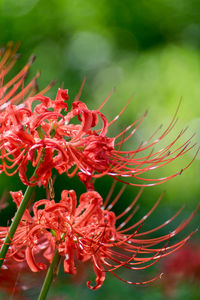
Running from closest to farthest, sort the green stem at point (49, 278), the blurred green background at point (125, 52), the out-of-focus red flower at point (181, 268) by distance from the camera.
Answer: the green stem at point (49, 278) < the out-of-focus red flower at point (181, 268) < the blurred green background at point (125, 52)

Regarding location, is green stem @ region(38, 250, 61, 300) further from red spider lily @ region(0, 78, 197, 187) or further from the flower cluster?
red spider lily @ region(0, 78, 197, 187)

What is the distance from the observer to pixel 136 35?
8.62 m

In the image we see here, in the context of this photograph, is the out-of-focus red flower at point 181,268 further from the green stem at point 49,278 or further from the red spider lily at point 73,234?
the green stem at point 49,278

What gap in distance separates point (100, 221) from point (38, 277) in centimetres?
62

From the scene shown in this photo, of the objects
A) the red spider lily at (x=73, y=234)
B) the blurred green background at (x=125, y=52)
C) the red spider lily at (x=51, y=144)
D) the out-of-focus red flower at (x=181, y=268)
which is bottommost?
the out-of-focus red flower at (x=181, y=268)

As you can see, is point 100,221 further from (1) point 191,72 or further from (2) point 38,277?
(1) point 191,72

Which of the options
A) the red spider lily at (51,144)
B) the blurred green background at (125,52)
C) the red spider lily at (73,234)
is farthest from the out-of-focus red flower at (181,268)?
the blurred green background at (125,52)

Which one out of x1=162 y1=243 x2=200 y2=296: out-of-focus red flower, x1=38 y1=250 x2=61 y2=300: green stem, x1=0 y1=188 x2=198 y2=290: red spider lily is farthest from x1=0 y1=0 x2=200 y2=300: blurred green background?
x1=38 y1=250 x2=61 y2=300: green stem

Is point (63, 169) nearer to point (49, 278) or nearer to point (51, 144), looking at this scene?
point (51, 144)

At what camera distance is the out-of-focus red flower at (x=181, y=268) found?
200 cm

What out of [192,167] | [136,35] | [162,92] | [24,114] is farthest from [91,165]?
[136,35]

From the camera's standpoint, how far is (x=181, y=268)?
2.08 meters

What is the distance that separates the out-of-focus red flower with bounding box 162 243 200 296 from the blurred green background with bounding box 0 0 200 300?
4.85 m

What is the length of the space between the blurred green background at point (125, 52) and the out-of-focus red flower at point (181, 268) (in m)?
4.85
